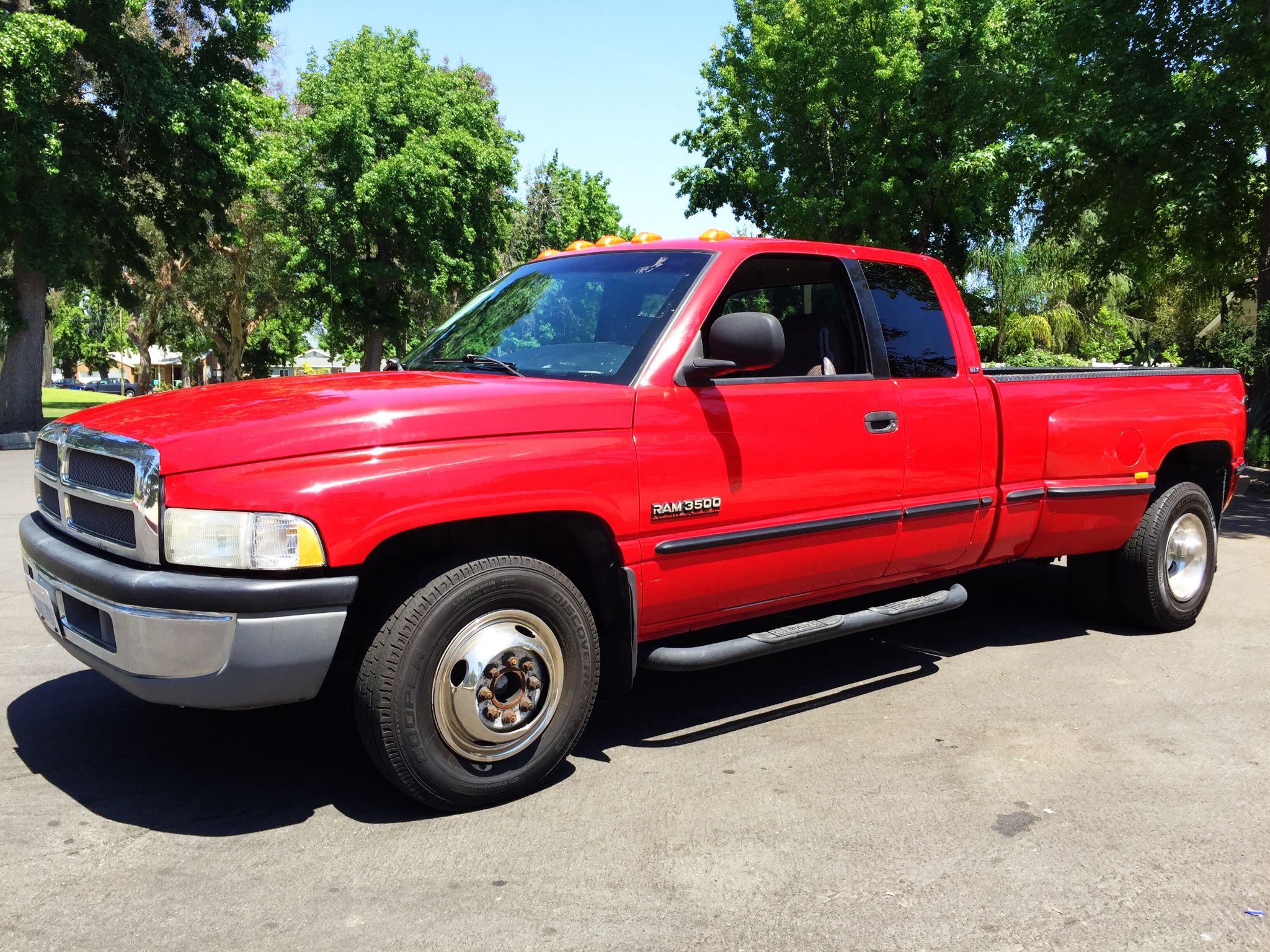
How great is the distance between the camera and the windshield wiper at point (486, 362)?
14.2ft

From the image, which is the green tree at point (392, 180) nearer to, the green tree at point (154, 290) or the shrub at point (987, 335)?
the green tree at point (154, 290)

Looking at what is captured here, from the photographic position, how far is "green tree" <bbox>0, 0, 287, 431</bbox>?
18891 mm

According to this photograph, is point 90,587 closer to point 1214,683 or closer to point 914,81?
point 1214,683

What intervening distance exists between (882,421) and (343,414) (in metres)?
2.40

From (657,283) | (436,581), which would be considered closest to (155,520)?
(436,581)

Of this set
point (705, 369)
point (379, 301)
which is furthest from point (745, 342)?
point (379, 301)

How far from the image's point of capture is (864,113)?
26016 mm

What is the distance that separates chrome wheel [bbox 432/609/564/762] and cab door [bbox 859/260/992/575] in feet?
6.25

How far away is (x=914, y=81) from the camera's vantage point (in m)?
24.8

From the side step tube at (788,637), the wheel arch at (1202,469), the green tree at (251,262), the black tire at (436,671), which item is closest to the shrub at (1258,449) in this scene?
the wheel arch at (1202,469)

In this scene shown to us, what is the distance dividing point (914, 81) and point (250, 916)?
82.7ft

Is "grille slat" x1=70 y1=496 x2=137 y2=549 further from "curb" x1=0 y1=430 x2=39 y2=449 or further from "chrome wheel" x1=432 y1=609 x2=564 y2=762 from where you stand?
"curb" x1=0 y1=430 x2=39 y2=449

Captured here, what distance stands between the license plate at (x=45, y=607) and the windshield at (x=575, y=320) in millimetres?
1688

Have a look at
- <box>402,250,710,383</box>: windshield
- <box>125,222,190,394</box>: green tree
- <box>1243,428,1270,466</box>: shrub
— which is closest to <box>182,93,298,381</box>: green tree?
<box>125,222,190,394</box>: green tree
